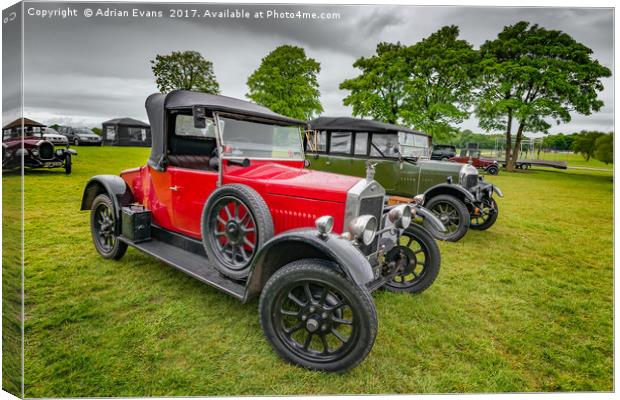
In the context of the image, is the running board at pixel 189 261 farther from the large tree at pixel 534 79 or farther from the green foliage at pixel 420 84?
the large tree at pixel 534 79

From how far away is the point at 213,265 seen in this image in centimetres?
A: 300

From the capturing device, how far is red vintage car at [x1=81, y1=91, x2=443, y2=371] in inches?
87.4

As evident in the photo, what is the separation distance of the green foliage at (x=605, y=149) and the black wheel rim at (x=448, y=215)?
3.17 m

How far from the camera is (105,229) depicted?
407cm

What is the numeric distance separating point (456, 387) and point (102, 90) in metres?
3.29

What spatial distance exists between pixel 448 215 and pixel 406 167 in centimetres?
128

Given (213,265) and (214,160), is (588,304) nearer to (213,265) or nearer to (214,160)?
(213,265)

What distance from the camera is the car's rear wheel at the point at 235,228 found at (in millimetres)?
2631

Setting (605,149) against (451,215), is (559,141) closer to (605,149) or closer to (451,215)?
(605,149)

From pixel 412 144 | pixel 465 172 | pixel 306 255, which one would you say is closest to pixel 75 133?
pixel 306 255

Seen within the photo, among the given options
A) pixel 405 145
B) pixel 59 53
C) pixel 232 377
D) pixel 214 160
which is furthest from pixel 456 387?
pixel 405 145

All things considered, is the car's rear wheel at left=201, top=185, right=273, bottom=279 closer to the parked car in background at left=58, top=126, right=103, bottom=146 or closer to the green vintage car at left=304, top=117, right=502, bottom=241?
the parked car in background at left=58, top=126, right=103, bottom=146

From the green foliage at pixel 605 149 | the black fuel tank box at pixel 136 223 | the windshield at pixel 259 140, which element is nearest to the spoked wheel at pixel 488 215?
the green foliage at pixel 605 149

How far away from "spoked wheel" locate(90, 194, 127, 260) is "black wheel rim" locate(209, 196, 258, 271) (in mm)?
1606
